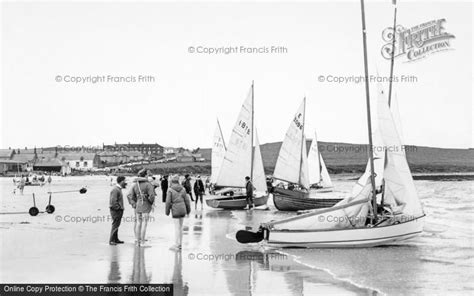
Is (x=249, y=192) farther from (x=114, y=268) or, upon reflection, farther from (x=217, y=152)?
(x=114, y=268)

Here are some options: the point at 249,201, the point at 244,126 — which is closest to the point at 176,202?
the point at 249,201

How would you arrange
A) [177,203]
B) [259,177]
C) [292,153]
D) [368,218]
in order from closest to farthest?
[177,203], [368,218], [259,177], [292,153]

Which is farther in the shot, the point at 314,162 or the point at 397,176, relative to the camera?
the point at 314,162

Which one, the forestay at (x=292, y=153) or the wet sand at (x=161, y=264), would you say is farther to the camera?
the forestay at (x=292, y=153)

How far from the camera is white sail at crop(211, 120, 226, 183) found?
44688mm

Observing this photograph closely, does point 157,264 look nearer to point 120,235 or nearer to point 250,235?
point 250,235

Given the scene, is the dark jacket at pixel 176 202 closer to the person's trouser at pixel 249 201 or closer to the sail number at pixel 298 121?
the person's trouser at pixel 249 201

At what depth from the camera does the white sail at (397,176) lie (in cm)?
1656

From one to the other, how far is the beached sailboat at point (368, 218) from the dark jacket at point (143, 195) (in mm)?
2211

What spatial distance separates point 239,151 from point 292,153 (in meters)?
6.33

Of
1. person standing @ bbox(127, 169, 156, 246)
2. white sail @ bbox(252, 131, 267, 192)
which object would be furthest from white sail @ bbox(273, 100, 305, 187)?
person standing @ bbox(127, 169, 156, 246)

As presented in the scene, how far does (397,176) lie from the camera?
16.6m

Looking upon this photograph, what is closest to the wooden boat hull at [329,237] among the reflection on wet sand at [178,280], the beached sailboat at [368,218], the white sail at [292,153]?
the beached sailboat at [368,218]

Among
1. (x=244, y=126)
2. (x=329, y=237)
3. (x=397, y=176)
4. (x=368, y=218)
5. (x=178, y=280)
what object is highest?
(x=244, y=126)
